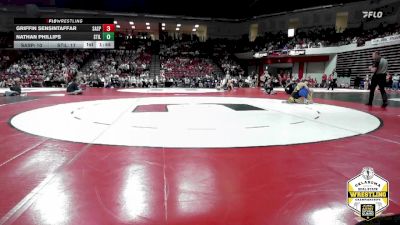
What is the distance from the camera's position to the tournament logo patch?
1318 mm

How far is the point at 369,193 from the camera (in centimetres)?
133

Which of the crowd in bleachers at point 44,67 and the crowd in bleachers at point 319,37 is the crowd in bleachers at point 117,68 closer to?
the crowd in bleachers at point 44,67

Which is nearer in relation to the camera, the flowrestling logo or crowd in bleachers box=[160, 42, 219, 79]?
the flowrestling logo

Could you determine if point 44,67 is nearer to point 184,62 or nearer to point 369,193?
point 184,62

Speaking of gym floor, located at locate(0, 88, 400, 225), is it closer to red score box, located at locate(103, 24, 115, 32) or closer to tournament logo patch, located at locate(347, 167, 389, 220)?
tournament logo patch, located at locate(347, 167, 389, 220)
